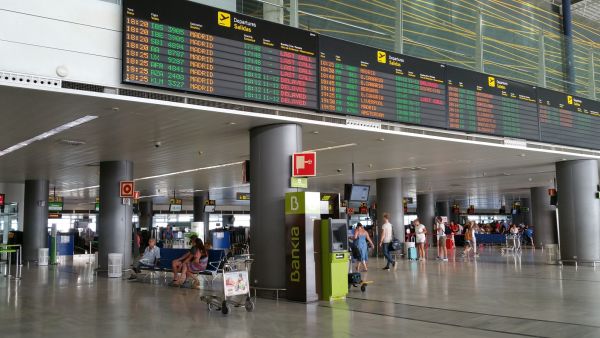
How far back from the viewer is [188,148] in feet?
47.9

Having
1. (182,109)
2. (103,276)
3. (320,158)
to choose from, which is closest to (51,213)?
(103,276)

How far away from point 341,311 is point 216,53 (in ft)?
15.8

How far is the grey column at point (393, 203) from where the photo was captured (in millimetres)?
23875

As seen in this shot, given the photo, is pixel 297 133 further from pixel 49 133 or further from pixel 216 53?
pixel 49 133

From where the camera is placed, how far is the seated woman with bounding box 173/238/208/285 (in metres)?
13.2

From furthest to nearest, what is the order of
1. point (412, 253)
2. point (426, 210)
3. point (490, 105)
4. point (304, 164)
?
point (426, 210), point (412, 253), point (490, 105), point (304, 164)

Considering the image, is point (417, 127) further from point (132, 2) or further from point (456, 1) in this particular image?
point (132, 2)

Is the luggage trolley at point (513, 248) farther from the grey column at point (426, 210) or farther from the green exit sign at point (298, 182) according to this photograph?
the green exit sign at point (298, 182)

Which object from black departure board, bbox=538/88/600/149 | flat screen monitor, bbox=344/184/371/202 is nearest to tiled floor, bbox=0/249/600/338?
black departure board, bbox=538/88/600/149

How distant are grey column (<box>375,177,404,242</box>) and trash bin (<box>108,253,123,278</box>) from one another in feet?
39.7

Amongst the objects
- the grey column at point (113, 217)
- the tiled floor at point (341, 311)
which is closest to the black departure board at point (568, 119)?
the tiled floor at point (341, 311)

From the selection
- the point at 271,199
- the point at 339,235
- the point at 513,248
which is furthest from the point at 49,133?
the point at 513,248

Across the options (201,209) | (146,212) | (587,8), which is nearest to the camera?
(587,8)

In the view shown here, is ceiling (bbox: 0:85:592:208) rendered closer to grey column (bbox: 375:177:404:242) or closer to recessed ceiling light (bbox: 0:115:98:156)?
recessed ceiling light (bbox: 0:115:98:156)
